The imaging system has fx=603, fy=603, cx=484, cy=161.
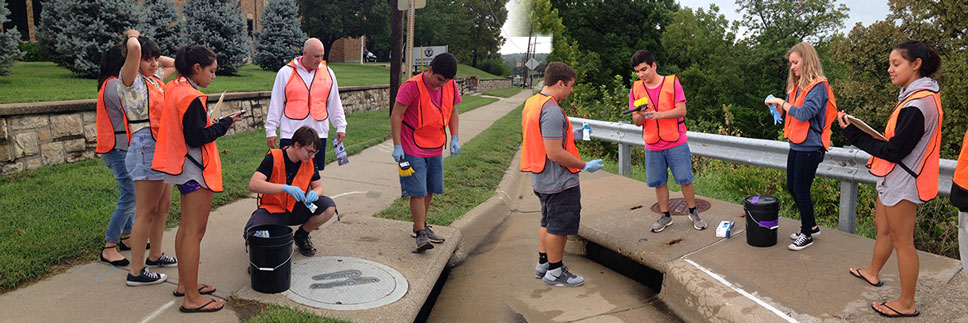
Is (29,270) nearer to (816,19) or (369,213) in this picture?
(369,213)

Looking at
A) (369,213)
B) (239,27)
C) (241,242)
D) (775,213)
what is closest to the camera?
(775,213)

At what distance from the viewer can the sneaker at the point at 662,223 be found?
18.1ft

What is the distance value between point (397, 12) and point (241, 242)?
10770 mm

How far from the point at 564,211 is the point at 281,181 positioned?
2145mm

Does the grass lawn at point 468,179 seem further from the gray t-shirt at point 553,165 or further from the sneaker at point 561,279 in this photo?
the gray t-shirt at point 553,165

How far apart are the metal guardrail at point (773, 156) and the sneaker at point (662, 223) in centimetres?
145

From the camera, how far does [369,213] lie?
671 cm

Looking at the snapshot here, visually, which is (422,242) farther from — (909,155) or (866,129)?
(909,155)

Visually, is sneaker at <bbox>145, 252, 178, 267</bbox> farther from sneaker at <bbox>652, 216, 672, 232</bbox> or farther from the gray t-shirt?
sneaker at <bbox>652, 216, 672, 232</bbox>

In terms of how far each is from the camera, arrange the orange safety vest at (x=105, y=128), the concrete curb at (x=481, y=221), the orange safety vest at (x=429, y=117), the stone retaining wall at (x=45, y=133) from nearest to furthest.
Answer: the orange safety vest at (x=105, y=128)
the orange safety vest at (x=429, y=117)
the concrete curb at (x=481, y=221)
the stone retaining wall at (x=45, y=133)

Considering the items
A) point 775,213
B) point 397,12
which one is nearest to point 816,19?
point 397,12

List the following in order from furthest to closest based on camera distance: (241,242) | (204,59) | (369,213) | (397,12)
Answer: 1. (397,12)
2. (369,213)
3. (241,242)
4. (204,59)

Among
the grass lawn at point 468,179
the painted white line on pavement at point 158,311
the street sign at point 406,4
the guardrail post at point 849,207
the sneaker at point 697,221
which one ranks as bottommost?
the grass lawn at point 468,179

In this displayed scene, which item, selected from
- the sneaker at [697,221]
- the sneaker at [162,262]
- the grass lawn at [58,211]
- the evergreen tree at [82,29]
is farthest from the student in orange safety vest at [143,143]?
the evergreen tree at [82,29]
